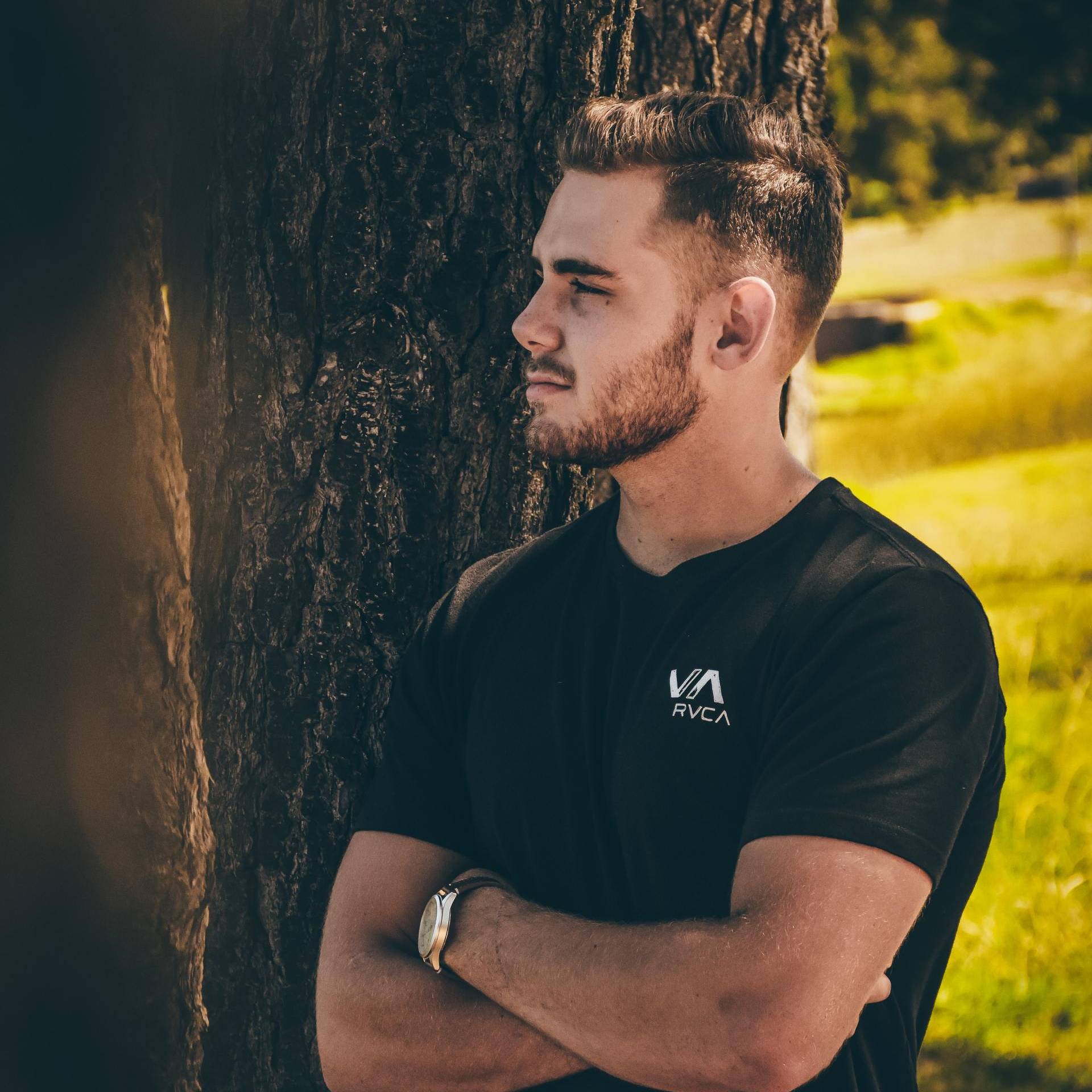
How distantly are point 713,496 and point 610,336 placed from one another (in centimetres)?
31

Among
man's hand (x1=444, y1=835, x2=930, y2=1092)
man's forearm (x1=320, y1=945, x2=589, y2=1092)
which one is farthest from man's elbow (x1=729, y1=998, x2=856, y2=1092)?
man's forearm (x1=320, y1=945, x2=589, y2=1092)

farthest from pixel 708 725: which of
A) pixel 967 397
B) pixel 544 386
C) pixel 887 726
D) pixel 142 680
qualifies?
pixel 967 397

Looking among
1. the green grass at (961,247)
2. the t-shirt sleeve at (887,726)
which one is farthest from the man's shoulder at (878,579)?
the green grass at (961,247)

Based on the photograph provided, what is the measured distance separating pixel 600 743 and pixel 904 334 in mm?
16639

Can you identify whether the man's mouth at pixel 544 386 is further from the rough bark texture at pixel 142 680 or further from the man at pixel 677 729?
the rough bark texture at pixel 142 680

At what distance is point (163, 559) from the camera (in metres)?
2.72

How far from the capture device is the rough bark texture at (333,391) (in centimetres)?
244

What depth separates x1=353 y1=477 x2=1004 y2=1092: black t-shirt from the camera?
167 cm

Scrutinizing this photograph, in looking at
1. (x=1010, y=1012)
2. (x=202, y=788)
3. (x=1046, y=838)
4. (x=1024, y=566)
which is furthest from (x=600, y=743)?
(x=1024, y=566)

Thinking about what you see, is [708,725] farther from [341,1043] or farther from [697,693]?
[341,1043]

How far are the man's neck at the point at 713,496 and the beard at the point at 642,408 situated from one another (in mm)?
53

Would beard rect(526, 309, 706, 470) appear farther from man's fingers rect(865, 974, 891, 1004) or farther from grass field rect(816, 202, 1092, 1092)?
grass field rect(816, 202, 1092, 1092)

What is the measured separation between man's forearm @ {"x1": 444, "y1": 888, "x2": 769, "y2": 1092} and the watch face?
111 mm

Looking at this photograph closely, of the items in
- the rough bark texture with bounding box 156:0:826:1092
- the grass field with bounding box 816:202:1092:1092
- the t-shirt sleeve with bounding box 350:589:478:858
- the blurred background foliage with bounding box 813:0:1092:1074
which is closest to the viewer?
the t-shirt sleeve with bounding box 350:589:478:858
